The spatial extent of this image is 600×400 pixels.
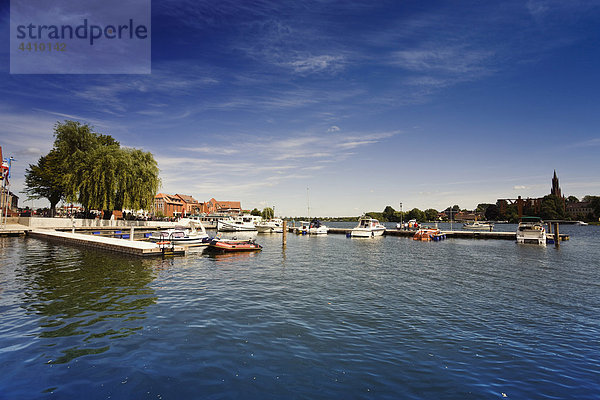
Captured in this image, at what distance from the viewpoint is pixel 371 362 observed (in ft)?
30.3

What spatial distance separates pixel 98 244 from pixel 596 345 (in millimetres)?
41225

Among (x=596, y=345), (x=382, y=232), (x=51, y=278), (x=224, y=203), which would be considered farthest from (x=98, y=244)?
(x=224, y=203)

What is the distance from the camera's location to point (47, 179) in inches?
2416

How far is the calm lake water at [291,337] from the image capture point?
310 inches

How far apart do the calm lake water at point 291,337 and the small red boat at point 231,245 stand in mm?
13935

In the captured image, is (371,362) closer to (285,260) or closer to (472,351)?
(472,351)

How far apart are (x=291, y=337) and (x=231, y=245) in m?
27.0

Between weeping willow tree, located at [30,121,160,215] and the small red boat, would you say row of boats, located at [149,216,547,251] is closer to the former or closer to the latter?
the small red boat

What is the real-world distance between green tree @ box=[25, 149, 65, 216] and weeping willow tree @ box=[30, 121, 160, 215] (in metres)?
0.48

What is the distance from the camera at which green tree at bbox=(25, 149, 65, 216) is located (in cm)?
5947

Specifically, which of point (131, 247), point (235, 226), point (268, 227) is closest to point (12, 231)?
point (131, 247)

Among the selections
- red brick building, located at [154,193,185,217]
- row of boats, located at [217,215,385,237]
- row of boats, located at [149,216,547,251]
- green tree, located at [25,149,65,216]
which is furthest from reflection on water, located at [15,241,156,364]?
red brick building, located at [154,193,185,217]

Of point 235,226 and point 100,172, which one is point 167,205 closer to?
point 235,226

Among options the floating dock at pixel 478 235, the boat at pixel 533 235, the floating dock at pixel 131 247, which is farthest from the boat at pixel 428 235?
the floating dock at pixel 131 247
